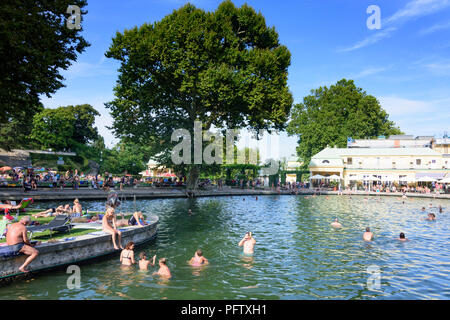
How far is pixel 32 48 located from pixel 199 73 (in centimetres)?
1640

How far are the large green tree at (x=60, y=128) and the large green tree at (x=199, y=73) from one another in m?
32.7

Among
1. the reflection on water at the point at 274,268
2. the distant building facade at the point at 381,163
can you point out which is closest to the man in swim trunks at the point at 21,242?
the reflection on water at the point at 274,268

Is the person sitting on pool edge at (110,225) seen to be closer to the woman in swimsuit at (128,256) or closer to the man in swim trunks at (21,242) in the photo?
the woman in swimsuit at (128,256)

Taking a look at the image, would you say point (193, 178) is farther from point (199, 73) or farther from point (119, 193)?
point (199, 73)

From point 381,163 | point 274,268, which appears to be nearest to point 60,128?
point 274,268

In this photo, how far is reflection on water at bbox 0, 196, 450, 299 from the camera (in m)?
8.86

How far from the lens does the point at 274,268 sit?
37.0 ft

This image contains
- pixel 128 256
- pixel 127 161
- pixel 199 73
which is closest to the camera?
pixel 128 256

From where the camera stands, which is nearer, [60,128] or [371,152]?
[60,128]

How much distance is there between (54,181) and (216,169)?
18064 mm

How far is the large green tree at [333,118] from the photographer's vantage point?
6875cm

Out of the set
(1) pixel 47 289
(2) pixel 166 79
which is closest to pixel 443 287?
(1) pixel 47 289
